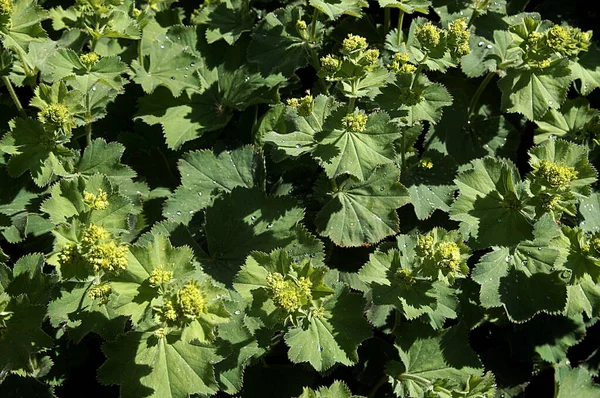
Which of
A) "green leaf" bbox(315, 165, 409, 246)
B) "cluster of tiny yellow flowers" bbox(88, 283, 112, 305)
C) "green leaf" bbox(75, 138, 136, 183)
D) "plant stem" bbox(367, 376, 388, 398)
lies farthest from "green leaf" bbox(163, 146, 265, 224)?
"plant stem" bbox(367, 376, 388, 398)

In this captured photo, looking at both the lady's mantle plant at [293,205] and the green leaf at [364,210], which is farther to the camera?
the green leaf at [364,210]

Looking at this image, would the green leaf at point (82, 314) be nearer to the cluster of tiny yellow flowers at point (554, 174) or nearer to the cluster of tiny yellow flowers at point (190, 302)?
the cluster of tiny yellow flowers at point (190, 302)

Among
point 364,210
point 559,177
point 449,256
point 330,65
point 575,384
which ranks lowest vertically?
point 575,384

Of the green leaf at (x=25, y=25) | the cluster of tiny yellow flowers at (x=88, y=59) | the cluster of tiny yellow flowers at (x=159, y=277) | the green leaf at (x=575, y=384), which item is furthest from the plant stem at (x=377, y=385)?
the green leaf at (x=25, y=25)

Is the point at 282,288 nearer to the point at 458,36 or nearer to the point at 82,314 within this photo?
the point at 82,314

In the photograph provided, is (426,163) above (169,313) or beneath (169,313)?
beneath

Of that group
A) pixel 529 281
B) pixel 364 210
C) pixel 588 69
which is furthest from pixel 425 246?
pixel 588 69
